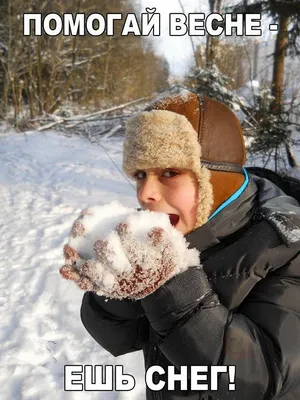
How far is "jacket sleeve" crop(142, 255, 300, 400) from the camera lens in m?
0.94

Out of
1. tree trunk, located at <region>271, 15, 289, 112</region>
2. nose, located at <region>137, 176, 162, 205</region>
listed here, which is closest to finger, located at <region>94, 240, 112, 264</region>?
nose, located at <region>137, 176, 162, 205</region>

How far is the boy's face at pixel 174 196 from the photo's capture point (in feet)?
3.74

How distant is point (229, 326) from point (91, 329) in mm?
553

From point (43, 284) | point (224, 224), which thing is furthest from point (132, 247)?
point (43, 284)

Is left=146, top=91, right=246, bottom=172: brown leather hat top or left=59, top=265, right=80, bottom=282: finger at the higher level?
left=146, top=91, right=246, bottom=172: brown leather hat top

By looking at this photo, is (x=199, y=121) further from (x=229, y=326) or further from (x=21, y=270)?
(x=21, y=270)

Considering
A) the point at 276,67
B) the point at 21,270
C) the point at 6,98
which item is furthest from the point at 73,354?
the point at 6,98

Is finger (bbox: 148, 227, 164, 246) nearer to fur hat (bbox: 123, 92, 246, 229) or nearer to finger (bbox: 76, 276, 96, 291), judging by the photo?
finger (bbox: 76, 276, 96, 291)

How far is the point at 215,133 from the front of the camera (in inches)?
45.7

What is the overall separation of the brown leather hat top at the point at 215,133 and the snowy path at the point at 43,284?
1843 millimetres

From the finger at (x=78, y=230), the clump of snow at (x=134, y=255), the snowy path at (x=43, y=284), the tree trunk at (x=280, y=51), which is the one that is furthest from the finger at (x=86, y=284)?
the tree trunk at (x=280, y=51)

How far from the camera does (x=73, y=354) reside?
2764mm

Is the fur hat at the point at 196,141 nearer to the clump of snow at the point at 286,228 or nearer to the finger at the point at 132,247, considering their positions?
the clump of snow at the point at 286,228

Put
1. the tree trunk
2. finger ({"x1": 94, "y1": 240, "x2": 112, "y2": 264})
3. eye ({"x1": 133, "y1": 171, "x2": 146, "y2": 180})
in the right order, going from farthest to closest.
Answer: the tree trunk, eye ({"x1": 133, "y1": 171, "x2": 146, "y2": 180}), finger ({"x1": 94, "y1": 240, "x2": 112, "y2": 264})
